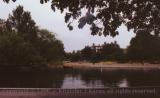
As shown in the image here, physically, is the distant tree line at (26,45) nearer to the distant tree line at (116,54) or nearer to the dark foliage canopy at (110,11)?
the distant tree line at (116,54)

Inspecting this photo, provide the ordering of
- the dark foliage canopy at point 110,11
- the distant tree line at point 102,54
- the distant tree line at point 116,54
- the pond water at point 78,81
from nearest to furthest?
the dark foliage canopy at point 110,11 → the pond water at point 78,81 → the distant tree line at point 116,54 → the distant tree line at point 102,54

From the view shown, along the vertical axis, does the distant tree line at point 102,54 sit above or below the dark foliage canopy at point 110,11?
above

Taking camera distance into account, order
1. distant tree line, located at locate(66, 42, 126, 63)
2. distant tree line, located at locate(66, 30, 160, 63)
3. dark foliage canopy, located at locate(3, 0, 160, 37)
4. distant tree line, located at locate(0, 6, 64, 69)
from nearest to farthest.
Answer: dark foliage canopy, located at locate(3, 0, 160, 37) → distant tree line, located at locate(0, 6, 64, 69) → distant tree line, located at locate(66, 30, 160, 63) → distant tree line, located at locate(66, 42, 126, 63)

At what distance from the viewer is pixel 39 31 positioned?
346 ft

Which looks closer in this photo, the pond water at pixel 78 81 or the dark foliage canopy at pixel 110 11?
the dark foliage canopy at pixel 110 11

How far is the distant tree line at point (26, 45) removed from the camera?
93.7m

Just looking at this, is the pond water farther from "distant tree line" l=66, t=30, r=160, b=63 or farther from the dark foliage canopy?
"distant tree line" l=66, t=30, r=160, b=63

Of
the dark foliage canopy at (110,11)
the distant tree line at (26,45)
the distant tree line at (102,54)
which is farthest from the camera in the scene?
the distant tree line at (102,54)

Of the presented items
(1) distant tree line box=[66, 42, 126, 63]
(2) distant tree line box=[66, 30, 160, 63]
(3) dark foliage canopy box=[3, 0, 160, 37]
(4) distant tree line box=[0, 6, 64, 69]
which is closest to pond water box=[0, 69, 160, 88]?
(4) distant tree line box=[0, 6, 64, 69]

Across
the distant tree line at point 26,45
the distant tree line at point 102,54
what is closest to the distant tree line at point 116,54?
the distant tree line at point 102,54

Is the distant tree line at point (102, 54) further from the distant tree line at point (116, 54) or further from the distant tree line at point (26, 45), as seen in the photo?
the distant tree line at point (26, 45)

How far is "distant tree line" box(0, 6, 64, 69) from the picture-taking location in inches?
3688

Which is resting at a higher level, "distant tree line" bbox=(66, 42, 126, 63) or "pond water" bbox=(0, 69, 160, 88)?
"distant tree line" bbox=(66, 42, 126, 63)

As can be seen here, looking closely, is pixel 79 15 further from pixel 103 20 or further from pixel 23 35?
pixel 23 35
